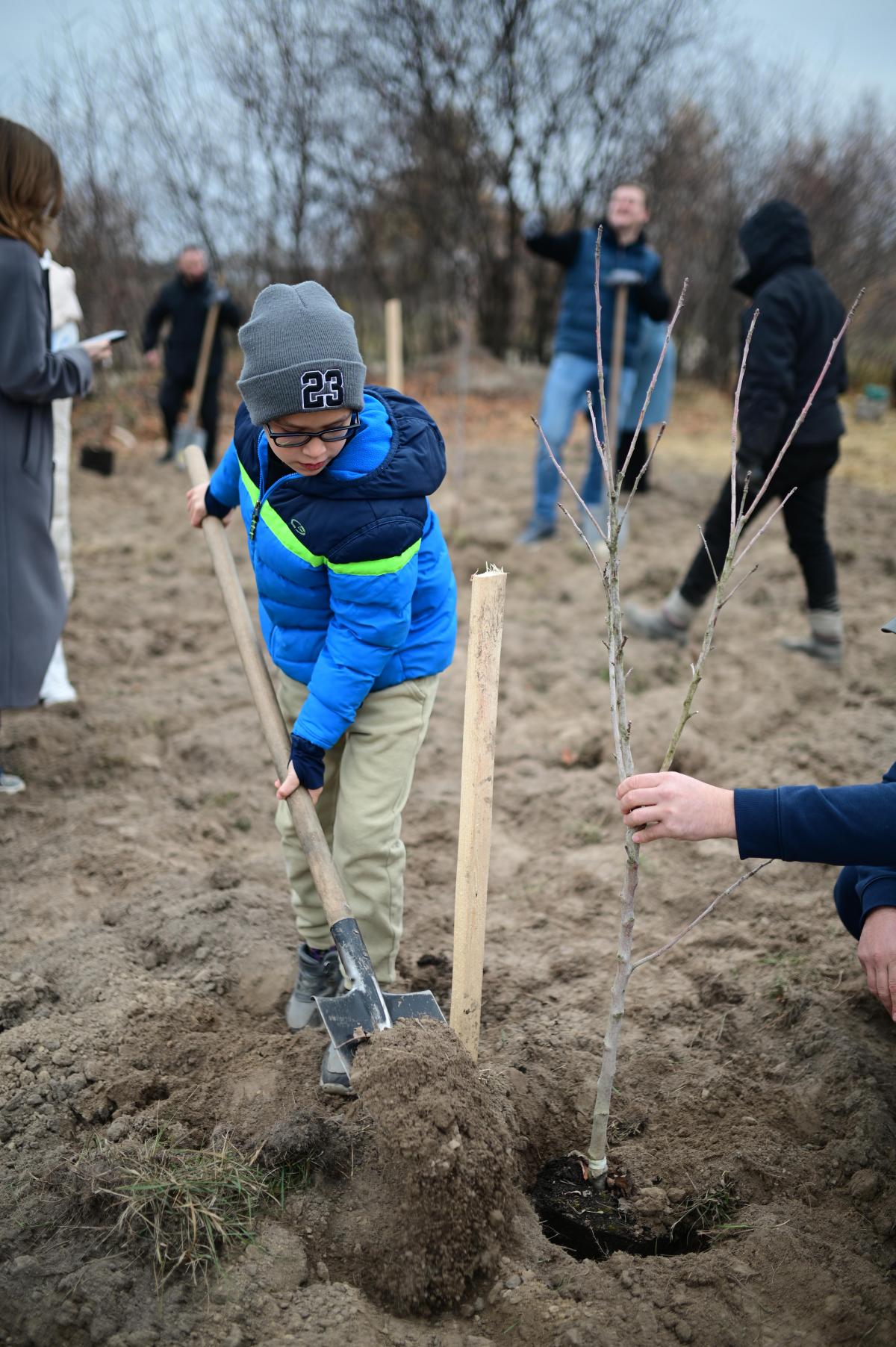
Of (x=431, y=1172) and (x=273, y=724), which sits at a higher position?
(x=273, y=724)

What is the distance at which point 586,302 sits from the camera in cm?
650

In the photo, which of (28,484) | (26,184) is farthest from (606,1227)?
(26,184)

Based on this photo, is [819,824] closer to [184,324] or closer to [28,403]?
[28,403]

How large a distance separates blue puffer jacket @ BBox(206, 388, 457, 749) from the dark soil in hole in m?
1.12

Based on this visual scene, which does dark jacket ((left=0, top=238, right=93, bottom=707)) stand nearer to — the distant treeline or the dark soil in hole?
the dark soil in hole

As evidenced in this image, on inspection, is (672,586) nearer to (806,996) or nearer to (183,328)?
(806,996)

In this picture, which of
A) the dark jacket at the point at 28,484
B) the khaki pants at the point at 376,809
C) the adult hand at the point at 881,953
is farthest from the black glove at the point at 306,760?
the dark jacket at the point at 28,484

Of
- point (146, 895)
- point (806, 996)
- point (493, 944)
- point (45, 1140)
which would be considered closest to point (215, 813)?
point (146, 895)

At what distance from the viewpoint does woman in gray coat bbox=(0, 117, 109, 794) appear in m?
Result: 3.07

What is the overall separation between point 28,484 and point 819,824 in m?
2.79

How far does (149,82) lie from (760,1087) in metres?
12.8

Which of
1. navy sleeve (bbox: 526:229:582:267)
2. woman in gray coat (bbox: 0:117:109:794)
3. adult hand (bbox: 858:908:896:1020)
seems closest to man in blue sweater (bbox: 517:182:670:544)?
navy sleeve (bbox: 526:229:582:267)

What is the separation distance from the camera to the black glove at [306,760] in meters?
2.33

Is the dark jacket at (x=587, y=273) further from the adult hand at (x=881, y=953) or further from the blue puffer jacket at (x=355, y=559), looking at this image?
the adult hand at (x=881, y=953)
